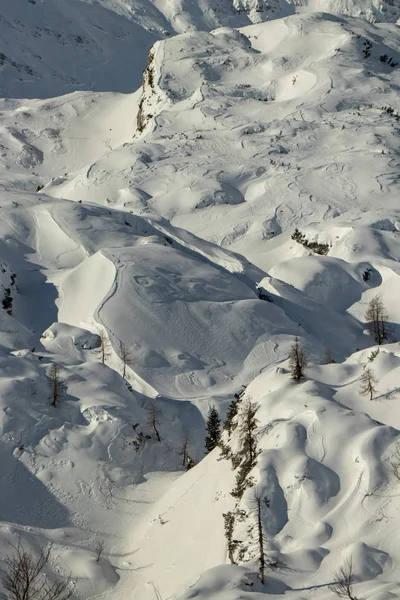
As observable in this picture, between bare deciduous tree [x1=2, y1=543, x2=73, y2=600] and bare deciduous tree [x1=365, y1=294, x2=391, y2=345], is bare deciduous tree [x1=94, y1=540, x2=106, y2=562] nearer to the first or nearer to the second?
bare deciduous tree [x1=2, y1=543, x2=73, y2=600]

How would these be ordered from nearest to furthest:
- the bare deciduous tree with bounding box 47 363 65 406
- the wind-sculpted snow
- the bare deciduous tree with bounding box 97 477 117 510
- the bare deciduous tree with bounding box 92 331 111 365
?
the bare deciduous tree with bounding box 97 477 117 510 < the bare deciduous tree with bounding box 47 363 65 406 < the bare deciduous tree with bounding box 92 331 111 365 < the wind-sculpted snow

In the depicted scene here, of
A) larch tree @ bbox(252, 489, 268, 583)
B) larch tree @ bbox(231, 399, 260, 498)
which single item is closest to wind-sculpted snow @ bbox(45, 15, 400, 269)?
larch tree @ bbox(231, 399, 260, 498)

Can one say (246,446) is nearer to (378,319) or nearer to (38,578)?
(38,578)

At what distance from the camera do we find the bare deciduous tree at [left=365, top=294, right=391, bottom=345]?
4946 centimetres

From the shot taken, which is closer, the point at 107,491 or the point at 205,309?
the point at 107,491

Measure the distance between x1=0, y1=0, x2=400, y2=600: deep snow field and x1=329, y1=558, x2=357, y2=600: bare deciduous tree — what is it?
254 mm

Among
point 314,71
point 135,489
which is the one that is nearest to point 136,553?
point 135,489

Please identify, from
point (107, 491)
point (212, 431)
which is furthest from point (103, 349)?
point (107, 491)

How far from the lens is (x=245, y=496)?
2638cm

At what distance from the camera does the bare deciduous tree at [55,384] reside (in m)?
38.8

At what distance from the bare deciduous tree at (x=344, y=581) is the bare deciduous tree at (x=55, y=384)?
819 inches

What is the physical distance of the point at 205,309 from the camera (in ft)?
157

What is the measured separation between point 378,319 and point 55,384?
2334 cm

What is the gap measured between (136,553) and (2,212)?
3557 centimetres
